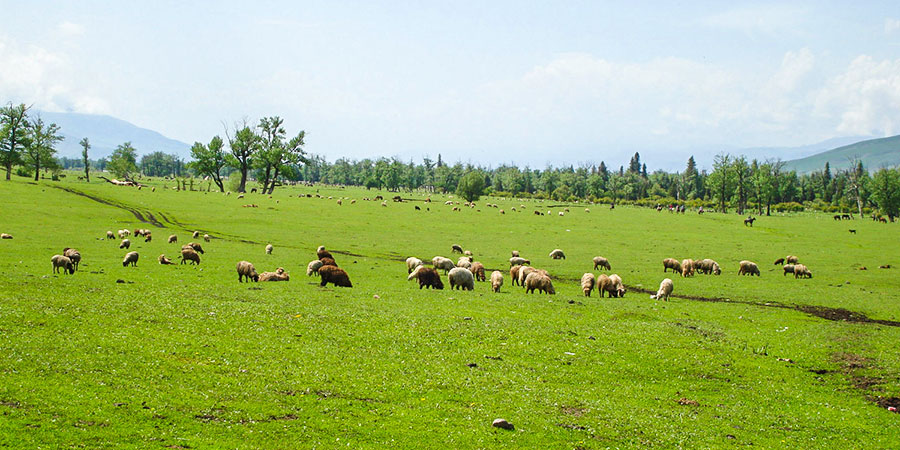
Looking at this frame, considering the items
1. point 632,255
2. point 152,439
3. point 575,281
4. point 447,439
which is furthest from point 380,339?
point 632,255

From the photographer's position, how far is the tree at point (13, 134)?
3750 inches

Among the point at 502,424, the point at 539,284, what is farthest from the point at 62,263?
the point at 502,424

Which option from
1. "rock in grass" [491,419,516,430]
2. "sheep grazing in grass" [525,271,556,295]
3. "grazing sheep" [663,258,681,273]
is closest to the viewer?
"rock in grass" [491,419,516,430]

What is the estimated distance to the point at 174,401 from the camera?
35.6 feet

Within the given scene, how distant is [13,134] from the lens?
96.7 m

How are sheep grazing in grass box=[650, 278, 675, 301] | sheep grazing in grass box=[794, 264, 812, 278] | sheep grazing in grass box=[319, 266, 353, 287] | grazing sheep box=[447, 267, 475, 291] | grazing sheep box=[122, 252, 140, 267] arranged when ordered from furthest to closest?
1. sheep grazing in grass box=[794, 264, 812, 278]
2. grazing sheep box=[122, 252, 140, 267]
3. grazing sheep box=[447, 267, 475, 291]
4. sheep grazing in grass box=[650, 278, 675, 301]
5. sheep grazing in grass box=[319, 266, 353, 287]

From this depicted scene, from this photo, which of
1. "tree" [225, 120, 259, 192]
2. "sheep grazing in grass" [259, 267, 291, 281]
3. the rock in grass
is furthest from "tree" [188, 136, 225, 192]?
the rock in grass

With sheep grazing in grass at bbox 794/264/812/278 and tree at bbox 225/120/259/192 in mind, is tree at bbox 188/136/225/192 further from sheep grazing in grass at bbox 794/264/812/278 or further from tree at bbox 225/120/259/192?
sheep grazing in grass at bbox 794/264/812/278

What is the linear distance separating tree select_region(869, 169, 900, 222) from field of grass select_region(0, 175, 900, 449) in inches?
3833

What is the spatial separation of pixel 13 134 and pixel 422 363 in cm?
11082

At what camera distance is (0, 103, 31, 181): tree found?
95250mm

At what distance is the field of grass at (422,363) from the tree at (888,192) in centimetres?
9736

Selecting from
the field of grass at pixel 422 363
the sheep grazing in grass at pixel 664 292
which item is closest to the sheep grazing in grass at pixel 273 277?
the field of grass at pixel 422 363

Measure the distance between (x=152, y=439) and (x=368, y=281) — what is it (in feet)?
64.8
